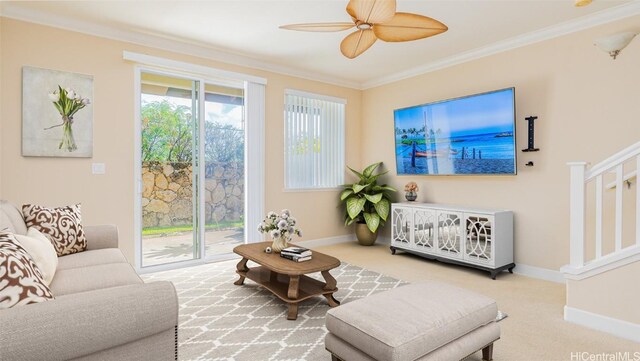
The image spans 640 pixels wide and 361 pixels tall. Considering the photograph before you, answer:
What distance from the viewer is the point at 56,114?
10.7ft

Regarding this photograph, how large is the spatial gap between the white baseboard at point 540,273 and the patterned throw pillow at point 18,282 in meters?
4.17

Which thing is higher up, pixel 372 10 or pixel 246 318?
pixel 372 10

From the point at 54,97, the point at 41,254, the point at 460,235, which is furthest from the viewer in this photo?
the point at 460,235

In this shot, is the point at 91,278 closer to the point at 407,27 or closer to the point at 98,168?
the point at 98,168

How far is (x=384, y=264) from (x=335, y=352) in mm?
2461

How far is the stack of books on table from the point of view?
2801mm

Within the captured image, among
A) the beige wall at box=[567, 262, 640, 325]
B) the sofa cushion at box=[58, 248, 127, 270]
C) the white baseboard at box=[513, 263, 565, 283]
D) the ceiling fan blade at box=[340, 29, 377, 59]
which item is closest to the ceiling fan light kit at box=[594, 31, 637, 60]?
the beige wall at box=[567, 262, 640, 325]

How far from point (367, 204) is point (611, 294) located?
3.21 metres

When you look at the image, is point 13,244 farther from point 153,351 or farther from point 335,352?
point 335,352

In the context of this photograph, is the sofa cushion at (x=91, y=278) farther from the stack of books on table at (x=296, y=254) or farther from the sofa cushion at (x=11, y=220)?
the stack of books on table at (x=296, y=254)

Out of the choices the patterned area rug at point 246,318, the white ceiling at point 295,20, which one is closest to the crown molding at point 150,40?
the white ceiling at point 295,20

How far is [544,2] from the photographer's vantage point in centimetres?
297

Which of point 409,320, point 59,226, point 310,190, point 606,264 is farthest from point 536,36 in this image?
point 59,226

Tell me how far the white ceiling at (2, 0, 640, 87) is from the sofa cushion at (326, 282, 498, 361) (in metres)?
2.46
